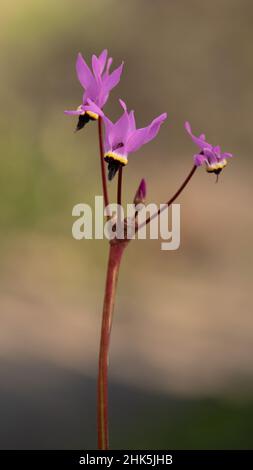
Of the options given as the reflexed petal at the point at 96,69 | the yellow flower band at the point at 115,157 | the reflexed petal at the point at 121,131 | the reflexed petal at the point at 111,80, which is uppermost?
the reflexed petal at the point at 96,69


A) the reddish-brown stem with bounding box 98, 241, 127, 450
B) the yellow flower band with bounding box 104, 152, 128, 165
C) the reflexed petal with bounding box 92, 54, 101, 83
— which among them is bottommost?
the reddish-brown stem with bounding box 98, 241, 127, 450

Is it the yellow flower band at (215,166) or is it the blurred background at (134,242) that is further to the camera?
the blurred background at (134,242)

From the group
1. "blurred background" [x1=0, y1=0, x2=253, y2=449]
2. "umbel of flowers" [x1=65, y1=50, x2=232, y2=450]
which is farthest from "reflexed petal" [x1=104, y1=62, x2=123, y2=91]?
"blurred background" [x1=0, y1=0, x2=253, y2=449]

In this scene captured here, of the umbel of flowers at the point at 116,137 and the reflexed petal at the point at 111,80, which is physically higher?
the reflexed petal at the point at 111,80

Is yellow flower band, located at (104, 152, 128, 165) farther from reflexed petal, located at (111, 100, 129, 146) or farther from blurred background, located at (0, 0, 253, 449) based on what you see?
blurred background, located at (0, 0, 253, 449)

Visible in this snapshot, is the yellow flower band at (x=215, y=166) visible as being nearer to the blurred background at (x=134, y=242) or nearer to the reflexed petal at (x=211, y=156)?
the reflexed petal at (x=211, y=156)

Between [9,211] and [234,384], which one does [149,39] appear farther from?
[234,384]

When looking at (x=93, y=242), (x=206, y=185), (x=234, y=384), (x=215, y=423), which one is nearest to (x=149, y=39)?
(x=206, y=185)

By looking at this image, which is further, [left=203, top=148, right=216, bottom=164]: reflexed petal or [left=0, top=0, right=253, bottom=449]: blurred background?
[left=0, top=0, right=253, bottom=449]: blurred background

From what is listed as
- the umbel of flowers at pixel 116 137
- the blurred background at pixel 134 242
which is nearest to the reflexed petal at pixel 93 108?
the umbel of flowers at pixel 116 137
